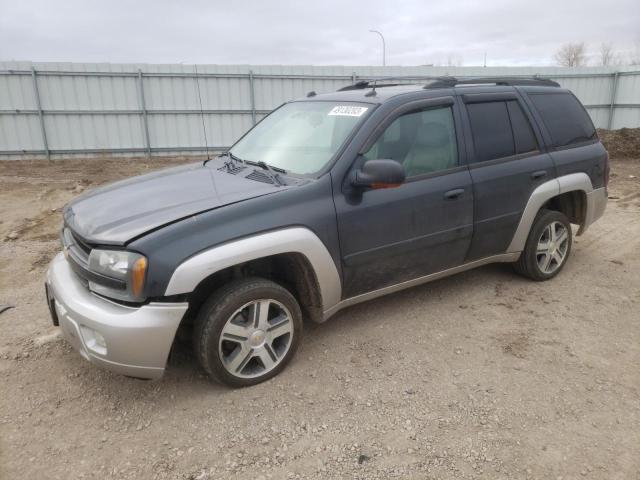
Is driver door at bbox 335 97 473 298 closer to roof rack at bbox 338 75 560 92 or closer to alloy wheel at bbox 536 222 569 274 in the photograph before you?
roof rack at bbox 338 75 560 92

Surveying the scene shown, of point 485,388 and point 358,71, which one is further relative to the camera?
point 358,71

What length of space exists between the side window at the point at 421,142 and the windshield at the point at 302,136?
0.84 feet

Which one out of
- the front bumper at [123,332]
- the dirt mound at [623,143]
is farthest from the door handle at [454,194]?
the dirt mound at [623,143]

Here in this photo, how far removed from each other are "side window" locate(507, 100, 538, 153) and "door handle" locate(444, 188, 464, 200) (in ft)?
2.71

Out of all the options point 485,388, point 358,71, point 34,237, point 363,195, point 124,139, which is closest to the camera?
point 485,388

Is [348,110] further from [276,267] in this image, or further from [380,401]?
[380,401]

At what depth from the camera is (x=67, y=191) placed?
9305mm

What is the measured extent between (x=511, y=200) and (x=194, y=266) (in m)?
2.69

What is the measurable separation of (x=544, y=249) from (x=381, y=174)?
229 centimetres

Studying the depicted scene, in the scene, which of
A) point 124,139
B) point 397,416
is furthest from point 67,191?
point 397,416

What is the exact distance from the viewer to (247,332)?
9.62 ft

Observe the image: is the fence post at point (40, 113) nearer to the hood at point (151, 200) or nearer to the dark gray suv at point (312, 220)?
the dark gray suv at point (312, 220)

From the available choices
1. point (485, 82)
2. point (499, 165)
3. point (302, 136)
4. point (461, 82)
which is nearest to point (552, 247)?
point (499, 165)

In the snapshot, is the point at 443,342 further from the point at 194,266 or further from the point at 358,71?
the point at 358,71
